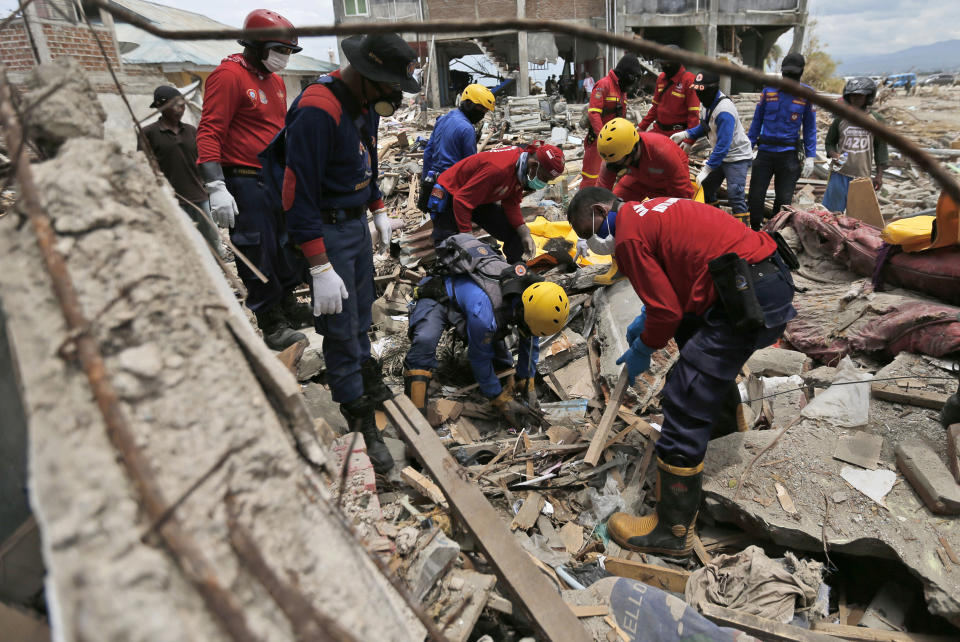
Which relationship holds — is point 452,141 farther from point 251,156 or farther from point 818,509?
point 818,509

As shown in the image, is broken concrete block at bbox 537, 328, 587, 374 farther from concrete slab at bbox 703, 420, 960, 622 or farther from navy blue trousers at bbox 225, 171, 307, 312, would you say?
navy blue trousers at bbox 225, 171, 307, 312

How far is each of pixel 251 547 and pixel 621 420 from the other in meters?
3.57

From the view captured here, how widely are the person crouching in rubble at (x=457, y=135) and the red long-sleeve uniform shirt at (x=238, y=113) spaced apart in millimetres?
1853

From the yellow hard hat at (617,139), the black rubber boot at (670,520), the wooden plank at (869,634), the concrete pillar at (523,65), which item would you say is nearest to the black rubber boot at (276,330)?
the black rubber boot at (670,520)

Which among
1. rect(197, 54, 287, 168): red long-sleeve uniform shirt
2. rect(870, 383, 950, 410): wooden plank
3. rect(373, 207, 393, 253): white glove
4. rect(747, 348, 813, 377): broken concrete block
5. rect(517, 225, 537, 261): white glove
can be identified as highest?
rect(197, 54, 287, 168): red long-sleeve uniform shirt

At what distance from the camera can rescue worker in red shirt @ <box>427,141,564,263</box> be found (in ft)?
16.6

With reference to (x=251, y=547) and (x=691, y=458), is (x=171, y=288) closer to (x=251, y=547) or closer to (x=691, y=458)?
(x=251, y=547)

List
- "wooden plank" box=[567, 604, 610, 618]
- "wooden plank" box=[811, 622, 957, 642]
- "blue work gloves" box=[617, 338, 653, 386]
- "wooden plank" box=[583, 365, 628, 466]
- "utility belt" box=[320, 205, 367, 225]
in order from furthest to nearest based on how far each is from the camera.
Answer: "wooden plank" box=[583, 365, 628, 466] < "blue work gloves" box=[617, 338, 653, 386] < "utility belt" box=[320, 205, 367, 225] < "wooden plank" box=[811, 622, 957, 642] < "wooden plank" box=[567, 604, 610, 618]

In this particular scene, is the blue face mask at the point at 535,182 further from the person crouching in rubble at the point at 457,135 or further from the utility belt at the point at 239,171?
the utility belt at the point at 239,171

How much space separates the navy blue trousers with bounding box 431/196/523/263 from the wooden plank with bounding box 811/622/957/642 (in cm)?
420

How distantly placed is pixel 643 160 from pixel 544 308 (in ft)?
8.03

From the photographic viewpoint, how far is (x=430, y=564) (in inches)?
81.8

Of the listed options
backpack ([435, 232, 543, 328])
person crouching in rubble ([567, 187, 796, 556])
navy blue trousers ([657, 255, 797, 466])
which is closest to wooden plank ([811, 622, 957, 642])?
person crouching in rubble ([567, 187, 796, 556])

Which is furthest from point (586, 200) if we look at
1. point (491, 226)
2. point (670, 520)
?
point (491, 226)
